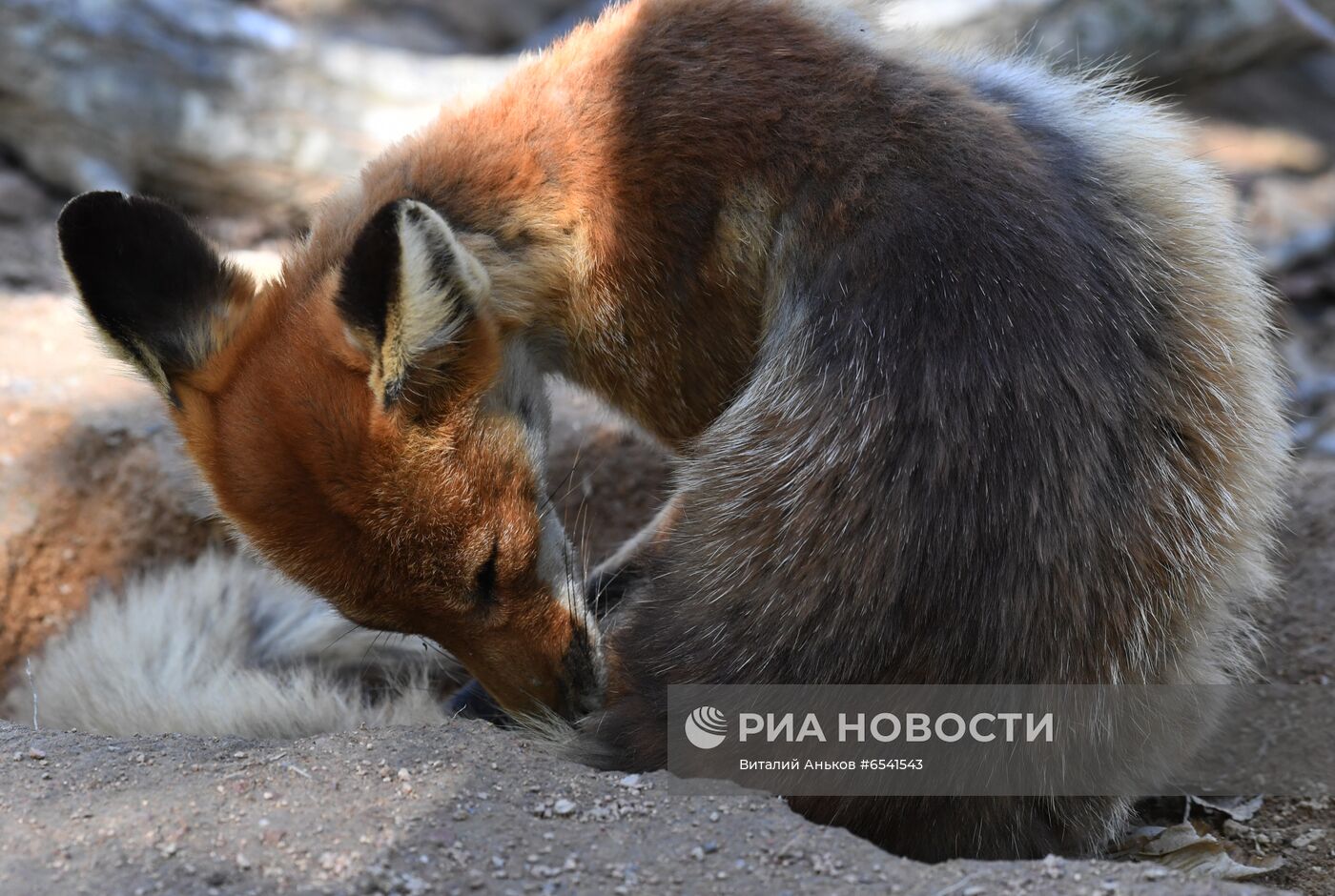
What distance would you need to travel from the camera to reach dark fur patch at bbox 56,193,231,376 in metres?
3.32

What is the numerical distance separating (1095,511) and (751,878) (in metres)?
1.30

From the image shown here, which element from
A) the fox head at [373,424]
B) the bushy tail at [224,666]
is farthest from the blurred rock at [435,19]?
the fox head at [373,424]

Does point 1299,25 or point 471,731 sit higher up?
point 1299,25

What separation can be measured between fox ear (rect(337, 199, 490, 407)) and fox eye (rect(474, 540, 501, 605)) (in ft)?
1.69

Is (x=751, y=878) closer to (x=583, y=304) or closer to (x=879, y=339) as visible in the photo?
(x=879, y=339)

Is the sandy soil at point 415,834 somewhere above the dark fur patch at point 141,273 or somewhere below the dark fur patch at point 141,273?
below

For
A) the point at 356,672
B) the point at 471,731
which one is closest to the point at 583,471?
the point at 356,672

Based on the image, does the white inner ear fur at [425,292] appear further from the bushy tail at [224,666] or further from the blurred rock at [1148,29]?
the blurred rock at [1148,29]

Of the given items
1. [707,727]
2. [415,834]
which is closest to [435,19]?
[707,727]

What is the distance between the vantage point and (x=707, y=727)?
322cm

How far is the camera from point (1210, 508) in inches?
133

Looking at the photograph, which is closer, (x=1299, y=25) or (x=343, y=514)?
(x=343, y=514)

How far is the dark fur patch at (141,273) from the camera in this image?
3.32 metres

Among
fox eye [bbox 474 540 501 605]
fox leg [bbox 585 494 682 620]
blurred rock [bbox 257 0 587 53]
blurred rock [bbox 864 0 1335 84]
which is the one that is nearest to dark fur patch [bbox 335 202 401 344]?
fox eye [bbox 474 540 501 605]
